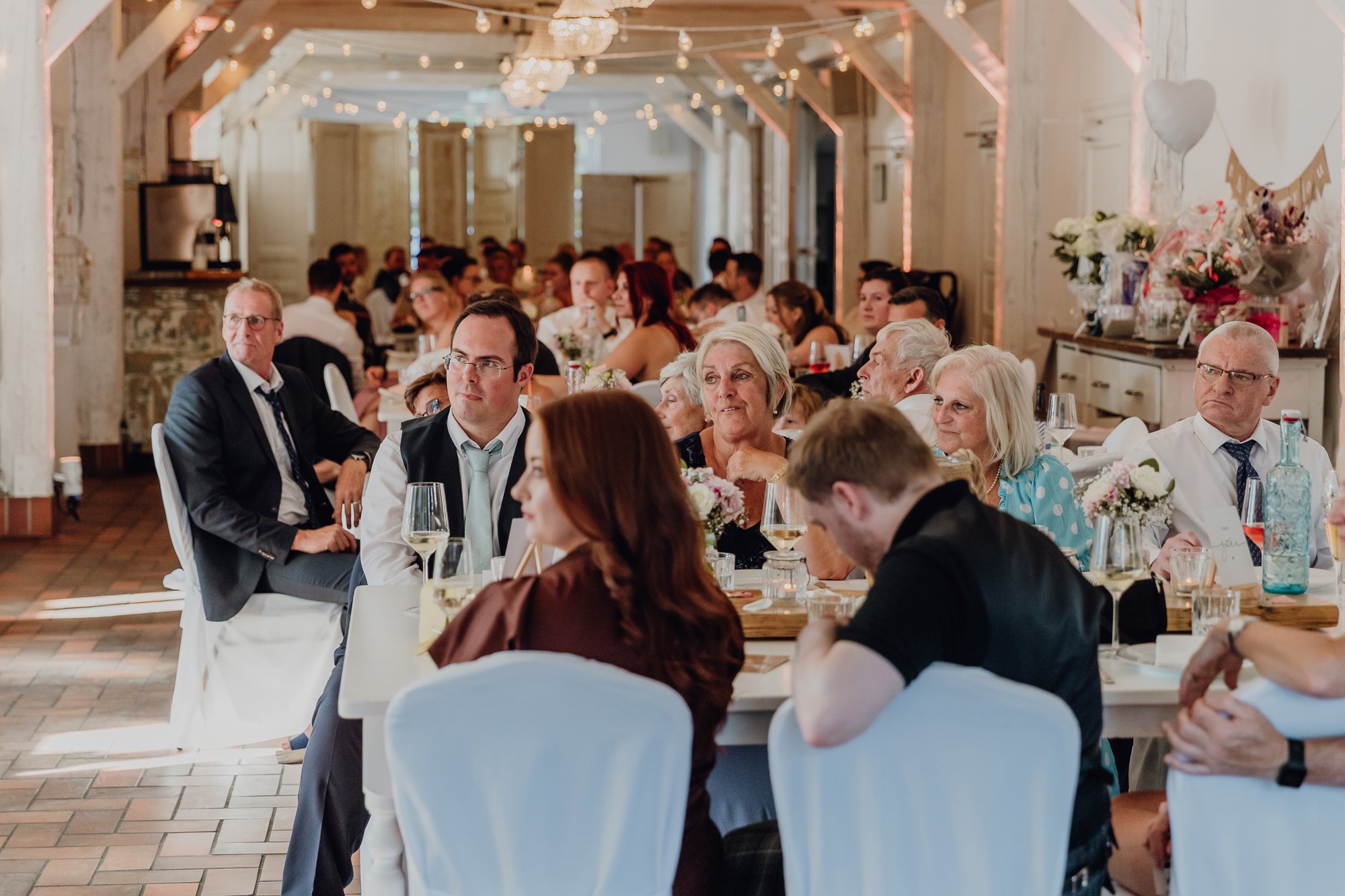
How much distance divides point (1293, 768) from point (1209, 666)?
0.82ft

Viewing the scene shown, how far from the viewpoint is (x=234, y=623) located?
14.1 ft

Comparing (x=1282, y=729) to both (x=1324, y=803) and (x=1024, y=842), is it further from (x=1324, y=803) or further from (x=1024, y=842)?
(x=1024, y=842)

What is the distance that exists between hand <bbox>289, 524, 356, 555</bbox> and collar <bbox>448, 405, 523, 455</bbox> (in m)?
0.81

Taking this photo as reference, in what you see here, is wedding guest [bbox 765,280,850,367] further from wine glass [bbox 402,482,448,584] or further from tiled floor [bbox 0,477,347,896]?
wine glass [bbox 402,482,448,584]

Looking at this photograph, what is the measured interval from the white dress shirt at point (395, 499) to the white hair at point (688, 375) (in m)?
0.91

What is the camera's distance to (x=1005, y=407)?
3488mm

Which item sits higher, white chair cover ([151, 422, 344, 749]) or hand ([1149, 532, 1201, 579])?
hand ([1149, 532, 1201, 579])

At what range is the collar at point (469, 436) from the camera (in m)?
3.59

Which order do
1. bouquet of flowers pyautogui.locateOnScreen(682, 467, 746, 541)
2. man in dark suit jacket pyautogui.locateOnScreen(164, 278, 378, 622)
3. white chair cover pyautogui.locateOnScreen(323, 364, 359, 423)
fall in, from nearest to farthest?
bouquet of flowers pyautogui.locateOnScreen(682, 467, 746, 541), man in dark suit jacket pyautogui.locateOnScreen(164, 278, 378, 622), white chair cover pyautogui.locateOnScreen(323, 364, 359, 423)

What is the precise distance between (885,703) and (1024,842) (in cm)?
30

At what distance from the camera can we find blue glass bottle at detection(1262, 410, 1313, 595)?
310 cm

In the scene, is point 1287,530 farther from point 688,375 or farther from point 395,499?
point 395,499

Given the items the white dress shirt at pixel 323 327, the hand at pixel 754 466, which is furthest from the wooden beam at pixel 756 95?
the hand at pixel 754 466

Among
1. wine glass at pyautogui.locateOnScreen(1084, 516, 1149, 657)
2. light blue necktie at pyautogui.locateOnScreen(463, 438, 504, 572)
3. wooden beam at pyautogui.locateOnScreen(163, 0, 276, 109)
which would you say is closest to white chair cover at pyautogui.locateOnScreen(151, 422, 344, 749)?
light blue necktie at pyautogui.locateOnScreen(463, 438, 504, 572)
